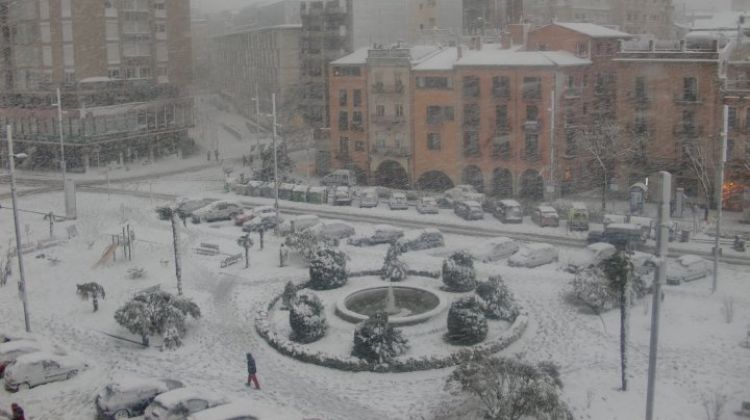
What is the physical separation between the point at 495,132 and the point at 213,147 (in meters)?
37.9

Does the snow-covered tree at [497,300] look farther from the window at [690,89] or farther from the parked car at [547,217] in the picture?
the window at [690,89]

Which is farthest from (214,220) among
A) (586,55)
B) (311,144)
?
(311,144)

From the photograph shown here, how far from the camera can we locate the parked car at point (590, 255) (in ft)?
127

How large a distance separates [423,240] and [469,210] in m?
7.90

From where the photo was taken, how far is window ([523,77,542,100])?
56156 mm

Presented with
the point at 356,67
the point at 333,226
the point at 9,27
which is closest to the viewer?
the point at 333,226

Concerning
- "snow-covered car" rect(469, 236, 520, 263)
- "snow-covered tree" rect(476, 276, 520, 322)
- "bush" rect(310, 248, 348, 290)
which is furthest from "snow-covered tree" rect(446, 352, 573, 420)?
"snow-covered car" rect(469, 236, 520, 263)

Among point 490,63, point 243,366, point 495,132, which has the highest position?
point 490,63

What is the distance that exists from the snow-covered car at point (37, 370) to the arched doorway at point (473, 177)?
37.2 meters

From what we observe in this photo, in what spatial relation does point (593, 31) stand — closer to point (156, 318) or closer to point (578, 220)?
point (578, 220)

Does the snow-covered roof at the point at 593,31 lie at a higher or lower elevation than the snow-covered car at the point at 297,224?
higher

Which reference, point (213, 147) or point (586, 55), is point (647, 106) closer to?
point (586, 55)

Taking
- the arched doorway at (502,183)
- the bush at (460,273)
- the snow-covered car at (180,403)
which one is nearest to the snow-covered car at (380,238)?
the bush at (460,273)

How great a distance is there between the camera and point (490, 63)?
57781 mm
